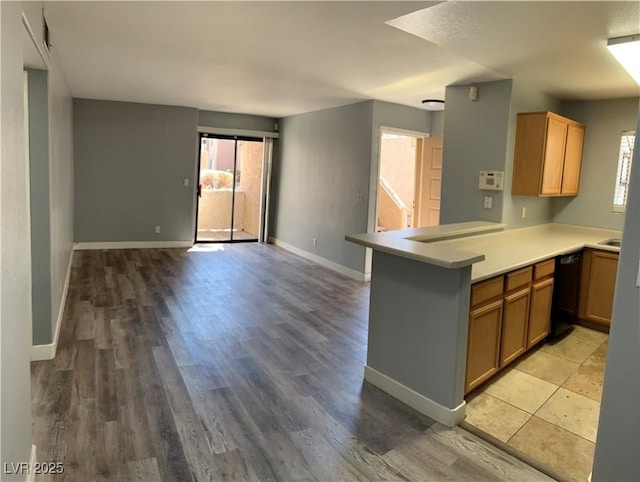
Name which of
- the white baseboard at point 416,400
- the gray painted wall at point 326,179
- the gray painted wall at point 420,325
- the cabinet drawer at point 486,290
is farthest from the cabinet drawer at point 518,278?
the gray painted wall at point 326,179

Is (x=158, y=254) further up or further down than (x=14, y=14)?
further down

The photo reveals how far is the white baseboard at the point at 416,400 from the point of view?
2609 millimetres

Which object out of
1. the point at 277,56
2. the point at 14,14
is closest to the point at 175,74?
the point at 277,56

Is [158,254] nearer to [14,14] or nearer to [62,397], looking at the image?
[62,397]

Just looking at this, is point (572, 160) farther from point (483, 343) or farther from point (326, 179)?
point (326, 179)

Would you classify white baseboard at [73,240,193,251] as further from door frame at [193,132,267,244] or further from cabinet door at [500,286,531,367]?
cabinet door at [500,286,531,367]

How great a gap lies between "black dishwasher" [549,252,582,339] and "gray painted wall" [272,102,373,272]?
2.53 m

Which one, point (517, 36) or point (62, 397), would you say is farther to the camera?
point (517, 36)

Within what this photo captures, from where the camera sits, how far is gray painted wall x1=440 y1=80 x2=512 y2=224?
4.21 meters

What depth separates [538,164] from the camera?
414 cm

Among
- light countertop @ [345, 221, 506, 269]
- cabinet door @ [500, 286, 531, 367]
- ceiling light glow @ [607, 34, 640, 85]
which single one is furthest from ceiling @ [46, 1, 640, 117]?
cabinet door @ [500, 286, 531, 367]

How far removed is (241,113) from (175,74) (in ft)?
10.8

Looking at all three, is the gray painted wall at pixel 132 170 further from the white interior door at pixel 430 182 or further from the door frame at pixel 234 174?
the white interior door at pixel 430 182

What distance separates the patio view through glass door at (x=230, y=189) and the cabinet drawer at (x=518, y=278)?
6152 millimetres
